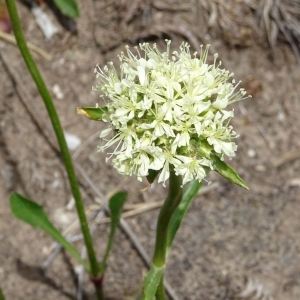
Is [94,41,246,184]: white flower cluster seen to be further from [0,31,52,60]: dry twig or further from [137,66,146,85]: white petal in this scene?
[0,31,52,60]: dry twig

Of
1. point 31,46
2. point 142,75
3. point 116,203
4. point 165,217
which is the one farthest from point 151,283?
point 31,46

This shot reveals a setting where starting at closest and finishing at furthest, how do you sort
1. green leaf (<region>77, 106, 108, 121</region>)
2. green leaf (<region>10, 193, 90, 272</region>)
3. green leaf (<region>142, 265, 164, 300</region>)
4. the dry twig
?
green leaf (<region>77, 106, 108, 121</region>)
green leaf (<region>142, 265, 164, 300</region>)
green leaf (<region>10, 193, 90, 272</region>)
the dry twig

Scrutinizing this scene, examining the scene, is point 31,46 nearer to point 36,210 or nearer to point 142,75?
point 36,210

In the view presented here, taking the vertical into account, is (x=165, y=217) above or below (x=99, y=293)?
above

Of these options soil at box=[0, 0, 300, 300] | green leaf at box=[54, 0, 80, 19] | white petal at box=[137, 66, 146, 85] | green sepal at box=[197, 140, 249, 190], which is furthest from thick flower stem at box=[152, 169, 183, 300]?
green leaf at box=[54, 0, 80, 19]

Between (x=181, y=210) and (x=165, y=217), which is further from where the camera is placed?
(x=181, y=210)

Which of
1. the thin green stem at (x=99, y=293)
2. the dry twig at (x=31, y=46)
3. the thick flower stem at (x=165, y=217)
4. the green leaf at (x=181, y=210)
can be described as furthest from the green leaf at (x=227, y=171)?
the dry twig at (x=31, y=46)
